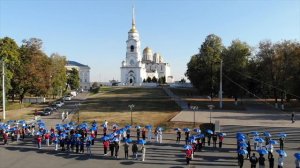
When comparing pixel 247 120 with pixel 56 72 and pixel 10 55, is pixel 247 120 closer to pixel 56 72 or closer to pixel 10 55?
pixel 10 55

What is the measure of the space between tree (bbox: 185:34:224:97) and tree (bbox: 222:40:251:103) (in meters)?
2.29

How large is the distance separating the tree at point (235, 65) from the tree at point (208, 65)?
229cm

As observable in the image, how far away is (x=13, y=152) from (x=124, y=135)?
8741 mm

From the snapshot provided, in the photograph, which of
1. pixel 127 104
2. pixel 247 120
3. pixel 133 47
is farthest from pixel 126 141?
pixel 133 47

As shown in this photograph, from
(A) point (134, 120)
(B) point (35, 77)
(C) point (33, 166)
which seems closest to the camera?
(C) point (33, 166)

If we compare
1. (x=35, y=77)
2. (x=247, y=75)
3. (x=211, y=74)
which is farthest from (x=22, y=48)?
(x=247, y=75)

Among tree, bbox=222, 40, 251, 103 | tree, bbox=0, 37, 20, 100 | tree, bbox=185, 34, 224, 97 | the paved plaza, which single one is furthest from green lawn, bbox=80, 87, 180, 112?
the paved plaza

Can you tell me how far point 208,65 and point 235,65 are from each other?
5129mm

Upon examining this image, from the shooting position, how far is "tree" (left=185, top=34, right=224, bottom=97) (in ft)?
184

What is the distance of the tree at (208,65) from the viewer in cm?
5600

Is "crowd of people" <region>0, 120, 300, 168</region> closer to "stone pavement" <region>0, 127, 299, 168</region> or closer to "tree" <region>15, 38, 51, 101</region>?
"stone pavement" <region>0, 127, 299, 168</region>

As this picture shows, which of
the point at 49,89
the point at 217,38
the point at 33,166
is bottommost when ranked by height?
the point at 33,166

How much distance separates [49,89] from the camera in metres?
66.0

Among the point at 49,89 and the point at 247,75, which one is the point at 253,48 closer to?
Result: the point at 247,75
